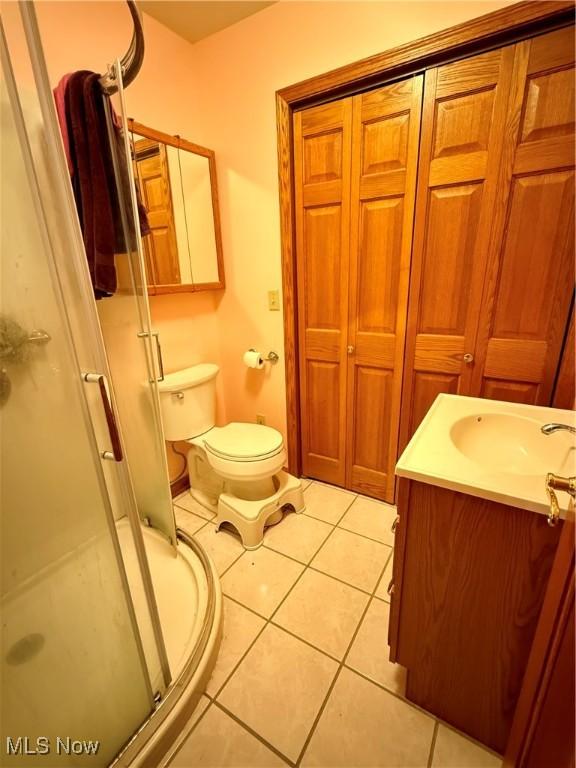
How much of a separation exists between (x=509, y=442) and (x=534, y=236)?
31.2 inches

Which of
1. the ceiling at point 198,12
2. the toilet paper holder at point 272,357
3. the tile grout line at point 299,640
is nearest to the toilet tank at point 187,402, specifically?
the toilet paper holder at point 272,357

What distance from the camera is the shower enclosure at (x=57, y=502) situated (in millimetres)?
645

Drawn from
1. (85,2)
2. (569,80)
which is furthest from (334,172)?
(85,2)

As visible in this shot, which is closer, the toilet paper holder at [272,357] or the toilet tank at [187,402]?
the toilet tank at [187,402]

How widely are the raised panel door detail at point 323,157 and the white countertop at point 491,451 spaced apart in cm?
117

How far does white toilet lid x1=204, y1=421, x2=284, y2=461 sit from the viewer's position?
1.59 meters

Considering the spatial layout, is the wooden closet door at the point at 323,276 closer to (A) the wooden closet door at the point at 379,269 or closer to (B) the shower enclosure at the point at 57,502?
(A) the wooden closet door at the point at 379,269

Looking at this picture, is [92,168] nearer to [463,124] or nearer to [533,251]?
[463,124]

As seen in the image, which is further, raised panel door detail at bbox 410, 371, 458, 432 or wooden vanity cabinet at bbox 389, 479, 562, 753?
raised panel door detail at bbox 410, 371, 458, 432

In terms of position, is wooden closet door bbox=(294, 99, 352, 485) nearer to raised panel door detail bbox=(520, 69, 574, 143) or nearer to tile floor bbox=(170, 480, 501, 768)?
tile floor bbox=(170, 480, 501, 768)

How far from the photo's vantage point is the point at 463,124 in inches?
51.6

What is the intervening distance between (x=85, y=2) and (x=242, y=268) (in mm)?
1155

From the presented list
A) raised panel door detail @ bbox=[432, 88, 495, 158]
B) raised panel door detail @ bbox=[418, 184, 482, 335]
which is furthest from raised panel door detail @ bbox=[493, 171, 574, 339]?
raised panel door detail @ bbox=[432, 88, 495, 158]

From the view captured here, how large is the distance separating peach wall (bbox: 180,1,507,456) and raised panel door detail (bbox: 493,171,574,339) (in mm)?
634
